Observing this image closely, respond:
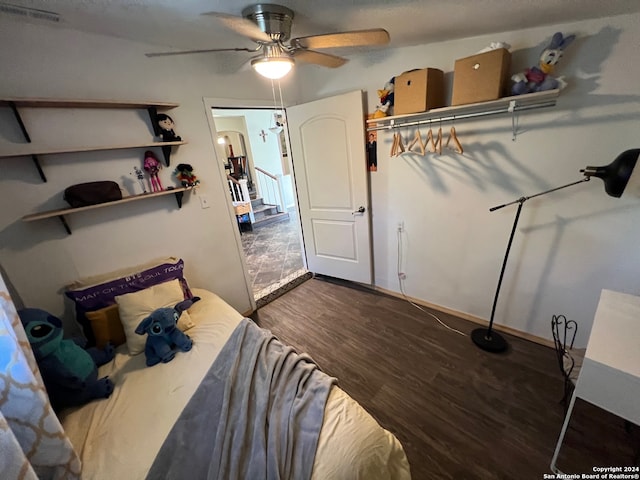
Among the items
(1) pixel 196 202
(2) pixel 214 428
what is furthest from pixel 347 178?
(2) pixel 214 428

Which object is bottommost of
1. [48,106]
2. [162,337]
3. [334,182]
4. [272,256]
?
[272,256]

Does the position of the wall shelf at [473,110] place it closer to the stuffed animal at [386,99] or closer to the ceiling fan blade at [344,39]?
the stuffed animal at [386,99]

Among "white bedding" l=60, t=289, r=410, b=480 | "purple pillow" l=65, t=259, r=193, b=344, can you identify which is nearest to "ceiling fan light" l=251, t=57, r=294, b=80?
"purple pillow" l=65, t=259, r=193, b=344

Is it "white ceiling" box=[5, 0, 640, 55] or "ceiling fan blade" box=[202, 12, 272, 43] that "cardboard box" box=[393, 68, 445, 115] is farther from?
"ceiling fan blade" box=[202, 12, 272, 43]

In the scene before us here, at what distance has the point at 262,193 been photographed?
6398 mm

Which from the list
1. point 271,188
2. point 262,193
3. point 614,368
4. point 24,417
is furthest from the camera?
point 262,193

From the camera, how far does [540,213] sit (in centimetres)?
182

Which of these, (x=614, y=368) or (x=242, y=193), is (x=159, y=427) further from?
(x=242, y=193)

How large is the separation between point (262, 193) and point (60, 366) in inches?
216

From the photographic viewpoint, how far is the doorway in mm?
3812

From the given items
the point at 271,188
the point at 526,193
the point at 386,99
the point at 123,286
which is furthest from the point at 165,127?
the point at 271,188

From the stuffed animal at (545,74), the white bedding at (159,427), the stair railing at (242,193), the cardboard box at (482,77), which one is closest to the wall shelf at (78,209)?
the white bedding at (159,427)

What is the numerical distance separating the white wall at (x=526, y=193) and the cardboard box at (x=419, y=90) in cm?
16

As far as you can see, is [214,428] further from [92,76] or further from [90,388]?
[92,76]
